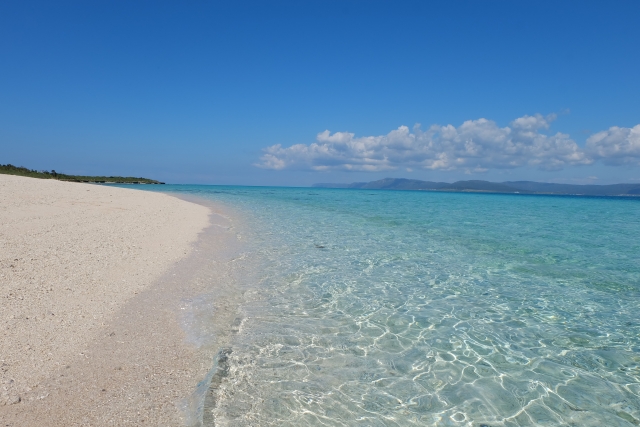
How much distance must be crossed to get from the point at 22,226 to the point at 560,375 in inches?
557

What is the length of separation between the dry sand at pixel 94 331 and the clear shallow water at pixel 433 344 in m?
0.77

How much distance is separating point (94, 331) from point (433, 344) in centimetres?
490

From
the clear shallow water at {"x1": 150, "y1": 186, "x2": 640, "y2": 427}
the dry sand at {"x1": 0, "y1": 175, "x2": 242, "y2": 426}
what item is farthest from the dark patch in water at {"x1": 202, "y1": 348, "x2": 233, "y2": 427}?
the dry sand at {"x1": 0, "y1": 175, "x2": 242, "y2": 426}

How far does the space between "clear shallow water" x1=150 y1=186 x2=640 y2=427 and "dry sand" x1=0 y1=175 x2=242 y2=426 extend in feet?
2.52

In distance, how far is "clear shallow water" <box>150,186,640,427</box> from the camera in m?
4.08

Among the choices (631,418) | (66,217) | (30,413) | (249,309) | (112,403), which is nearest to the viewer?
(30,413)

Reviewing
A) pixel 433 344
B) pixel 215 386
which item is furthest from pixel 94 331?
pixel 433 344

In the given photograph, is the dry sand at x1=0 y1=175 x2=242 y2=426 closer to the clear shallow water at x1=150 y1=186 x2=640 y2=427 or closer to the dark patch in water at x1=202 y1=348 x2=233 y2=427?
the dark patch in water at x1=202 y1=348 x2=233 y2=427

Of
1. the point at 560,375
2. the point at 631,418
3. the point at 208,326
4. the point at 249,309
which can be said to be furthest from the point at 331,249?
the point at 631,418

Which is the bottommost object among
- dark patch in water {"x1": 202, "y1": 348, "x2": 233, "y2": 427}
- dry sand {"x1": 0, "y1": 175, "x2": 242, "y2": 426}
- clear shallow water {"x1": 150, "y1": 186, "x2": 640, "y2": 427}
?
clear shallow water {"x1": 150, "y1": 186, "x2": 640, "y2": 427}

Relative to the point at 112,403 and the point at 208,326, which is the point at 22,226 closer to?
the point at 208,326

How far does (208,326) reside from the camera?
19.6 ft

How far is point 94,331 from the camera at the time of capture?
5.26 metres

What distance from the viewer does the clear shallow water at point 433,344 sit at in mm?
4082
